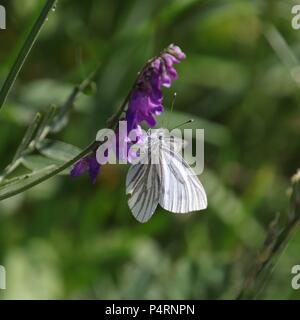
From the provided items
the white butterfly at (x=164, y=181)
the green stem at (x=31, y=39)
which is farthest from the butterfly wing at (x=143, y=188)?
the green stem at (x=31, y=39)

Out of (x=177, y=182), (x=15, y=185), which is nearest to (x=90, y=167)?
(x=15, y=185)

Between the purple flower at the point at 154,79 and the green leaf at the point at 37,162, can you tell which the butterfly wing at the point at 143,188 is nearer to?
the green leaf at the point at 37,162

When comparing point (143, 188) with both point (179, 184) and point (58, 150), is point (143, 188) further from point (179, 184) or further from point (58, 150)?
point (58, 150)

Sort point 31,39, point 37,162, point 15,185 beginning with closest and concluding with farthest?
point 31,39 → point 15,185 → point 37,162

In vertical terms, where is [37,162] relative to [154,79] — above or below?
below

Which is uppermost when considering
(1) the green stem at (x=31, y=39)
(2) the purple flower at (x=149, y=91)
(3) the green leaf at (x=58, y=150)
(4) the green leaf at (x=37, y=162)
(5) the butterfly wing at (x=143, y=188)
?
(1) the green stem at (x=31, y=39)

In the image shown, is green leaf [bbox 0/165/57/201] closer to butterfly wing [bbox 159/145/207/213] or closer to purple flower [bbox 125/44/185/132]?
purple flower [bbox 125/44/185/132]

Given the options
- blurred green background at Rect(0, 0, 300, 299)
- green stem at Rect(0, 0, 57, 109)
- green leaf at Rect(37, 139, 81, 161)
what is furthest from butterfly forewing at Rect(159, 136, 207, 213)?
blurred green background at Rect(0, 0, 300, 299)
